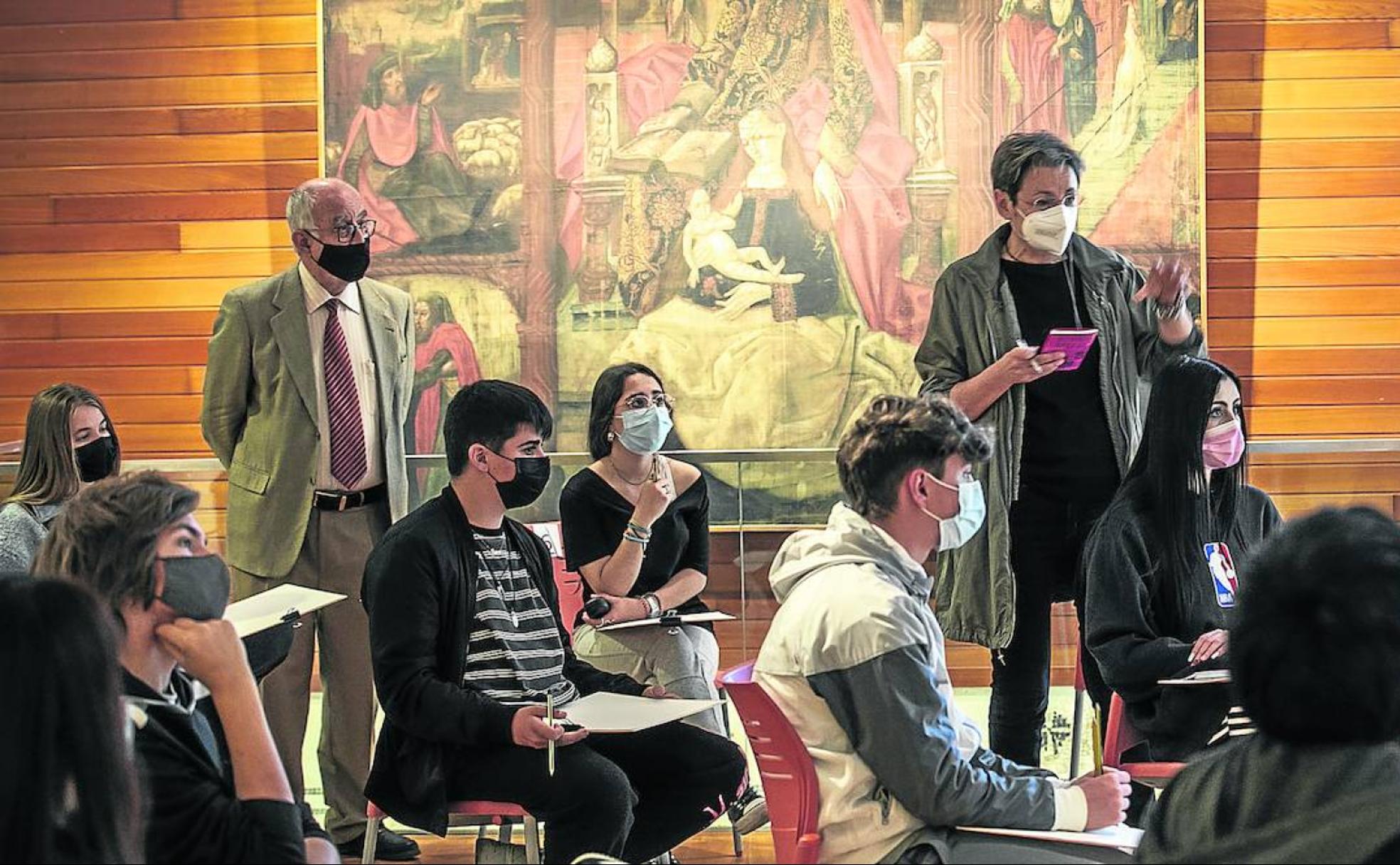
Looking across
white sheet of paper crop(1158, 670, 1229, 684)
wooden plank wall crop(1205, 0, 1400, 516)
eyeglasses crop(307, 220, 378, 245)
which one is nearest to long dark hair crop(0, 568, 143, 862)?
white sheet of paper crop(1158, 670, 1229, 684)

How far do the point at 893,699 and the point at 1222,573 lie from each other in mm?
1402

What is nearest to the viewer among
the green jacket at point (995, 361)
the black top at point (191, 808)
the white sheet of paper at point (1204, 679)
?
the black top at point (191, 808)

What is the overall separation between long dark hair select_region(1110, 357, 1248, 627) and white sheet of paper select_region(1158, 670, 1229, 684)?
0.23 metres

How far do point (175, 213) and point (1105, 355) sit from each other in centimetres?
423

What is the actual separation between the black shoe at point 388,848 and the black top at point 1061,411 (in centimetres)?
188

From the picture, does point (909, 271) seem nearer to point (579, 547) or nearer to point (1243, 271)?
point (1243, 271)

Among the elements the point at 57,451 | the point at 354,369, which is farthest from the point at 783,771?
the point at 57,451

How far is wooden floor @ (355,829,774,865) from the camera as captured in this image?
14.5ft

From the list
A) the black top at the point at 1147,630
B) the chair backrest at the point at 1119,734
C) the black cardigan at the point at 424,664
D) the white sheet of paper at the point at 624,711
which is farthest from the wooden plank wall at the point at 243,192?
the white sheet of paper at the point at 624,711

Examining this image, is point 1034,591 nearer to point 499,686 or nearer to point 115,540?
point 499,686

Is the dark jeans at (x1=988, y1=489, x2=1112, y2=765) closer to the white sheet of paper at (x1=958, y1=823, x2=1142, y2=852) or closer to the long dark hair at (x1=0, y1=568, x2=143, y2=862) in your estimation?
the white sheet of paper at (x1=958, y1=823, x2=1142, y2=852)

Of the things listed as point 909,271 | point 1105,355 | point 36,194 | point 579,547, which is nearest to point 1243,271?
point 909,271

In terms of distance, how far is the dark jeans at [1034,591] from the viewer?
13.0 ft

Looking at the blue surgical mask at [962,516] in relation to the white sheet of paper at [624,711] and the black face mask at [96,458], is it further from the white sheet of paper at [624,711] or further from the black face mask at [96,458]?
the black face mask at [96,458]
